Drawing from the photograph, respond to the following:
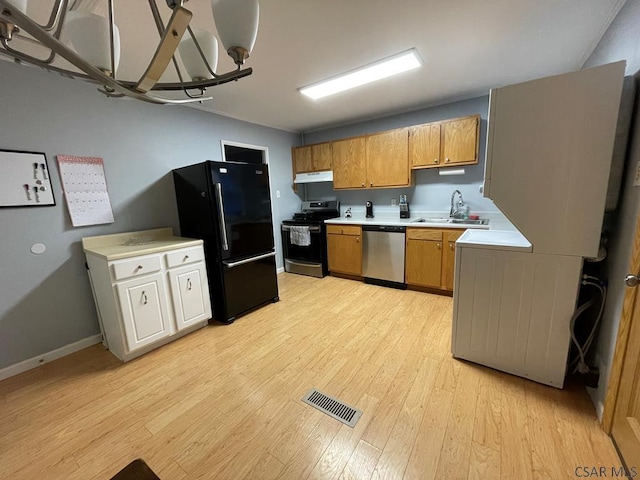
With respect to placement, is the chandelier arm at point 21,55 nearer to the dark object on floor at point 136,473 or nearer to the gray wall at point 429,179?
the dark object on floor at point 136,473

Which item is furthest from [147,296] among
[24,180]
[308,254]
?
[308,254]

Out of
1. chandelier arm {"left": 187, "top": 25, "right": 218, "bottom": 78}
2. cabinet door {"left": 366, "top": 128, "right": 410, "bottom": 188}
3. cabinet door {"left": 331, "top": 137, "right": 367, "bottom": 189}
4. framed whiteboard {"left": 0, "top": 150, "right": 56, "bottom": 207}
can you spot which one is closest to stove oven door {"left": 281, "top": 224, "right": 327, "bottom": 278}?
cabinet door {"left": 331, "top": 137, "right": 367, "bottom": 189}

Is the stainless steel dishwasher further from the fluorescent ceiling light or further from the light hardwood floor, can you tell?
the fluorescent ceiling light

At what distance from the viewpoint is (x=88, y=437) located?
149cm

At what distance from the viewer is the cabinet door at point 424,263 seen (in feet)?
10.2

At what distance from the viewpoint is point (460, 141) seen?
3.08 meters

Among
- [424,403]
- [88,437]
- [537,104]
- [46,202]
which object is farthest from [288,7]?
[88,437]

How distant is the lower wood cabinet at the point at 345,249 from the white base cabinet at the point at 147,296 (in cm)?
189

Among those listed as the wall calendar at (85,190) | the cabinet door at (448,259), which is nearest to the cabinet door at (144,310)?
the wall calendar at (85,190)

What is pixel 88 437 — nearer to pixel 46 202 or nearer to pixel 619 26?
pixel 46 202

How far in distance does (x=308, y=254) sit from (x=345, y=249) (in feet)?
2.07

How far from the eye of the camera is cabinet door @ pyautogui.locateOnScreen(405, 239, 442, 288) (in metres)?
3.10

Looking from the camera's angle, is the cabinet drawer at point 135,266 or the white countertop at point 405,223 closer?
the cabinet drawer at point 135,266

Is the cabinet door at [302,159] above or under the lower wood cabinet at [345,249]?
above
